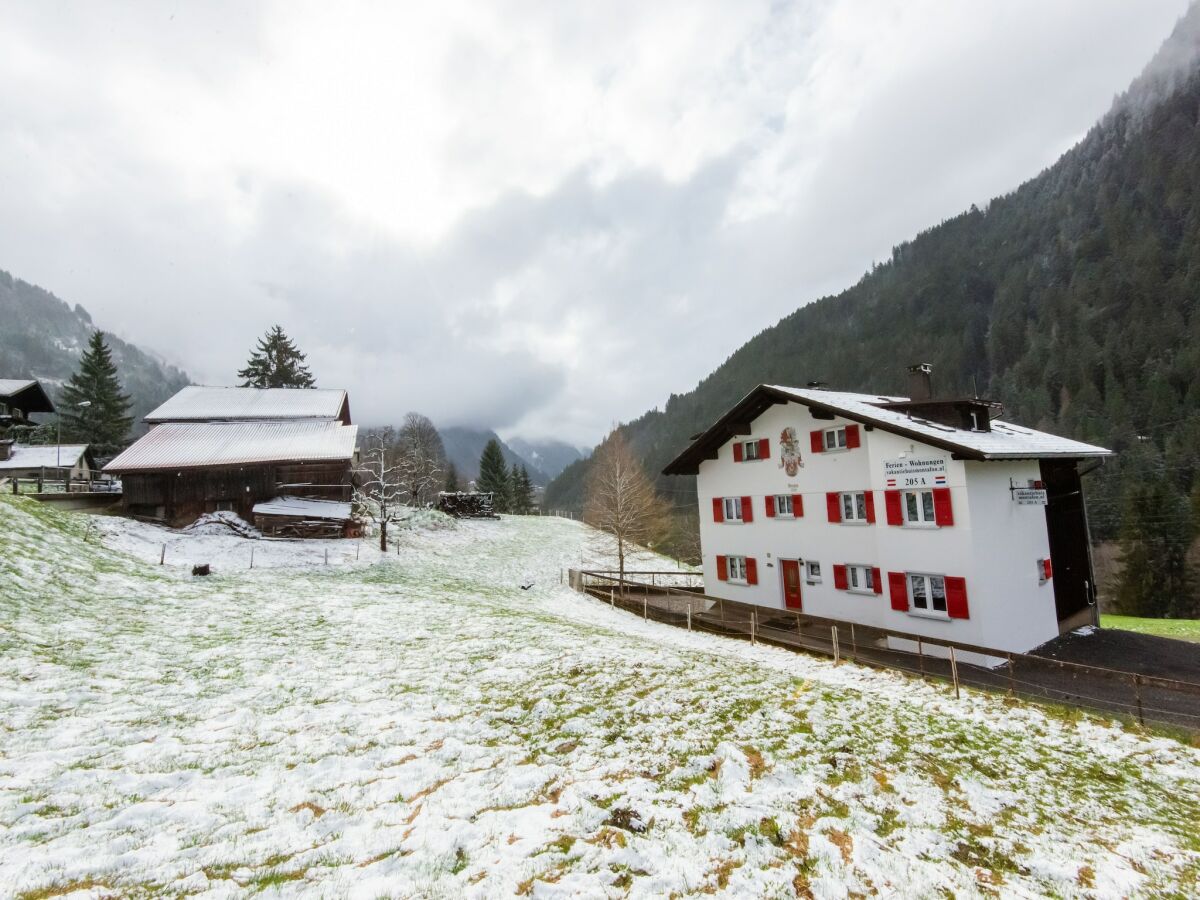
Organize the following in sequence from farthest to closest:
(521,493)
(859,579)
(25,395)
Answer: (521,493) → (25,395) → (859,579)

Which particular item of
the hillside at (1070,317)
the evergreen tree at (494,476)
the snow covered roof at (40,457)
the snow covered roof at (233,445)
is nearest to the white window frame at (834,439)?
the snow covered roof at (233,445)

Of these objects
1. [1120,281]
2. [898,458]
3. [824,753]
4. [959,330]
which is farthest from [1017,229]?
[824,753]

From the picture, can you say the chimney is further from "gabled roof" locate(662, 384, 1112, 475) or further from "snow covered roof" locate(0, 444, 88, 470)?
"snow covered roof" locate(0, 444, 88, 470)

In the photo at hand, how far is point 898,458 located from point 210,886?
21.1 m

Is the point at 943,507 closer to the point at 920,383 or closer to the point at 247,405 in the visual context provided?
the point at 920,383

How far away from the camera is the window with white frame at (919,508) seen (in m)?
18.1

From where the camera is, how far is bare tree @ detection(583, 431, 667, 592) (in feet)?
108

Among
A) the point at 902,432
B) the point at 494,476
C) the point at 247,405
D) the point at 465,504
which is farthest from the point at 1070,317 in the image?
the point at 247,405

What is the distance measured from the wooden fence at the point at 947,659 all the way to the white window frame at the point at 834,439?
7210 millimetres

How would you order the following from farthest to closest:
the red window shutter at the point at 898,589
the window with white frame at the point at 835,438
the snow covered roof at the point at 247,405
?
the snow covered roof at the point at 247,405 → the window with white frame at the point at 835,438 → the red window shutter at the point at 898,589

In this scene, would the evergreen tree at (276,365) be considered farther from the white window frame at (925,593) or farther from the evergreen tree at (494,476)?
the white window frame at (925,593)

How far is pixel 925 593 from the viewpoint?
18.4 m

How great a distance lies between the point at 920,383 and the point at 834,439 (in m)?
5.26

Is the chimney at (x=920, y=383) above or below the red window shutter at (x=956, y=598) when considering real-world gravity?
above
